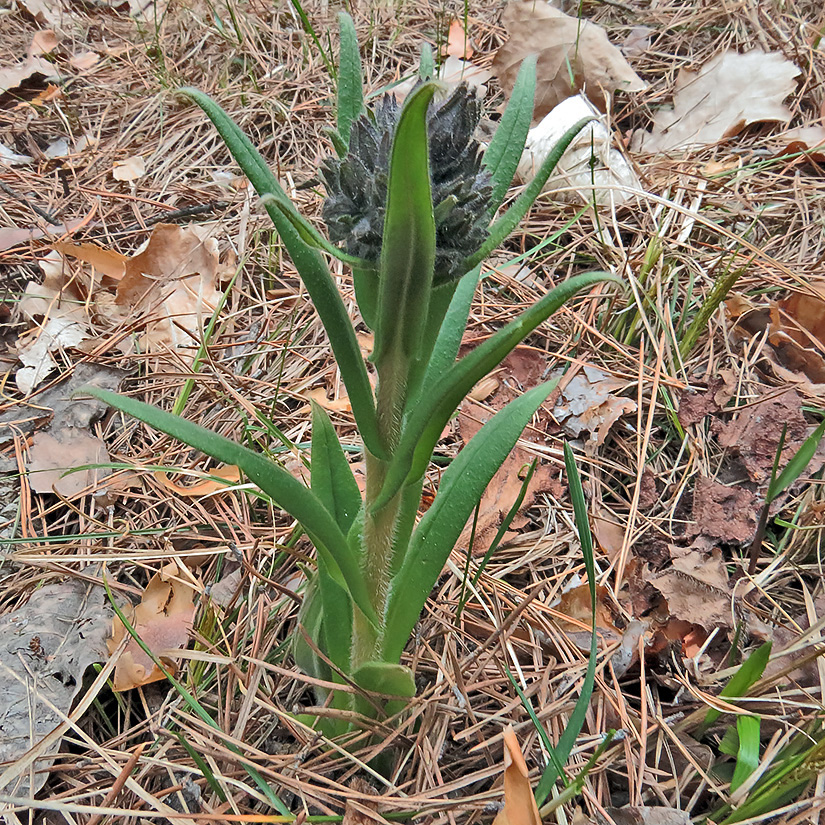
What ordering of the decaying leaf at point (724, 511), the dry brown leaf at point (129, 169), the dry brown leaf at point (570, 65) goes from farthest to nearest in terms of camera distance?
the dry brown leaf at point (570, 65), the dry brown leaf at point (129, 169), the decaying leaf at point (724, 511)

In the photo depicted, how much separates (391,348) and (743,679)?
2.72 feet

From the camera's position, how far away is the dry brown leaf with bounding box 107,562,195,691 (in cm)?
126

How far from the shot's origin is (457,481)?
1082 mm

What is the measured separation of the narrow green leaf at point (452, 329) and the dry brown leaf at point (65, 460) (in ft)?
3.13

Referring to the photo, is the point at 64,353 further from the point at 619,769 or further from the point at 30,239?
the point at 619,769

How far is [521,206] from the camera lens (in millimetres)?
958

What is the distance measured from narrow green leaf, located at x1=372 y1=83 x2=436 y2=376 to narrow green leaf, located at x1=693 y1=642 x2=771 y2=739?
0.75m

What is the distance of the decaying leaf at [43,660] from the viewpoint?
46.5 inches

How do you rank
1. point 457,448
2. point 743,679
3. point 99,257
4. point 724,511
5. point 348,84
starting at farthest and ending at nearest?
point 99,257
point 457,448
point 724,511
point 743,679
point 348,84

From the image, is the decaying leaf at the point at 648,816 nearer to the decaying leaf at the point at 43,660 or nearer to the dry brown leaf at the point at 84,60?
the decaying leaf at the point at 43,660

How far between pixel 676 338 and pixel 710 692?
39.9 inches

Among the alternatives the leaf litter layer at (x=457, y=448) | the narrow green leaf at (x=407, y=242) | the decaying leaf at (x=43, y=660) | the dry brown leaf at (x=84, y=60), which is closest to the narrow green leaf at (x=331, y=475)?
the leaf litter layer at (x=457, y=448)

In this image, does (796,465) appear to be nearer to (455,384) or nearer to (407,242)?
(455,384)

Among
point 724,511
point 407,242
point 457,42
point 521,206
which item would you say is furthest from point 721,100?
point 407,242
